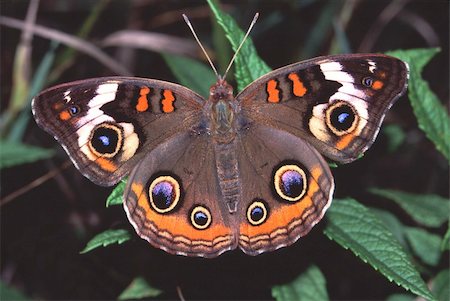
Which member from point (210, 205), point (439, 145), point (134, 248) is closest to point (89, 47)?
point (134, 248)

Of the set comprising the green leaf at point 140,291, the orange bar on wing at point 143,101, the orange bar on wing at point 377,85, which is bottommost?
the green leaf at point 140,291

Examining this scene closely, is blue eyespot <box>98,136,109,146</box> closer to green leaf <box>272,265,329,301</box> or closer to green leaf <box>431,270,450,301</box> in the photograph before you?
green leaf <box>272,265,329,301</box>

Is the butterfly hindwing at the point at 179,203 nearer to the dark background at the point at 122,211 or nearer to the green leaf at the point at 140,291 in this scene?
the dark background at the point at 122,211

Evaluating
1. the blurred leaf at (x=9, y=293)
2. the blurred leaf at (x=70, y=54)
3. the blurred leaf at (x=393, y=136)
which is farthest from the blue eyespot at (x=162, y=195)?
the blurred leaf at (x=70, y=54)

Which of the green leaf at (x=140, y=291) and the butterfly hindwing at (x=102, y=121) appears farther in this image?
the green leaf at (x=140, y=291)

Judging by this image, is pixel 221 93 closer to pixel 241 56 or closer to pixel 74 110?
pixel 241 56

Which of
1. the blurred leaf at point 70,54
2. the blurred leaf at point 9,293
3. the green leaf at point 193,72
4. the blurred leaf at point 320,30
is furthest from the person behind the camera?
the blurred leaf at point 320,30
